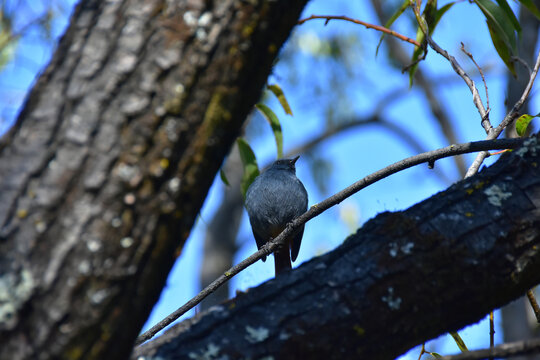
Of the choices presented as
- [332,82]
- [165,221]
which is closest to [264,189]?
[165,221]

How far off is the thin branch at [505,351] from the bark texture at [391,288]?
0.17 metres

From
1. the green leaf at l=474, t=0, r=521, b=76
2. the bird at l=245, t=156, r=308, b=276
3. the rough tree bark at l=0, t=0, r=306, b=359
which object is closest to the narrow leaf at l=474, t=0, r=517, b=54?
the green leaf at l=474, t=0, r=521, b=76

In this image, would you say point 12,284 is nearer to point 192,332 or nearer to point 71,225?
point 71,225

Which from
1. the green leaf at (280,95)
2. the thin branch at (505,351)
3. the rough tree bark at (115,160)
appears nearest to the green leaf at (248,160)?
the green leaf at (280,95)

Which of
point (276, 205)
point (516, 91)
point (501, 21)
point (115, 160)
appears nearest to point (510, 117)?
point (501, 21)

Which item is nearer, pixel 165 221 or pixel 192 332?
pixel 165 221

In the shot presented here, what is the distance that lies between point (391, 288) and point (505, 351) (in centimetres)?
32

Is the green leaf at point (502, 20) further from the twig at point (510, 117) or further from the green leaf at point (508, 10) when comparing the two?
the twig at point (510, 117)

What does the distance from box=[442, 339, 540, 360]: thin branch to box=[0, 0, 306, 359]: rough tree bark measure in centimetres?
77

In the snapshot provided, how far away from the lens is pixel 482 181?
1779 mm

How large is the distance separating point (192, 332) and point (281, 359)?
0.26m

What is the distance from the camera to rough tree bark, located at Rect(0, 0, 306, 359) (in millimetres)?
1230

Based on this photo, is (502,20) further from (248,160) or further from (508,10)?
(248,160)

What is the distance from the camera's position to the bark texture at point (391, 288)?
1469mm
